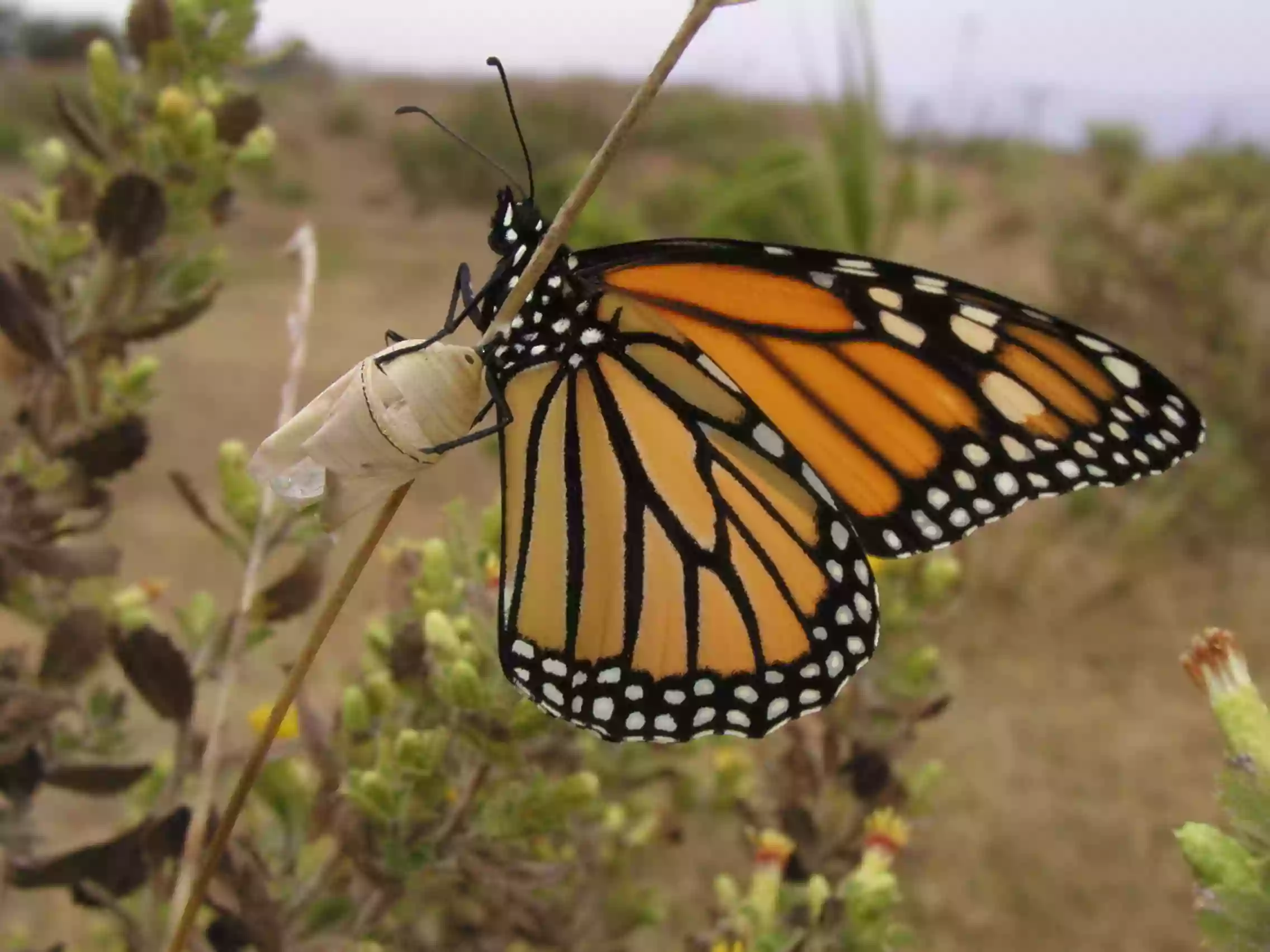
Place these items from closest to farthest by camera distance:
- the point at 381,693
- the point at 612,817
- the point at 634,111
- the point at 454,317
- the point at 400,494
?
1. the point at 634,111
2. the point at 400,494
3. the point at 454,317
4. the point at 381,693
5. the point at 612,817

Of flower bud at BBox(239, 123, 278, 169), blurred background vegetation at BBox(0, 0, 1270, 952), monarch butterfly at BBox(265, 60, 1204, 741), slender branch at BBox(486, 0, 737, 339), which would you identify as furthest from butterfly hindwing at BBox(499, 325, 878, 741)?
slender branch at BBox(486, 0, 737, 339)

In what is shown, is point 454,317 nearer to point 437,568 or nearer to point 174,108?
point 437,568

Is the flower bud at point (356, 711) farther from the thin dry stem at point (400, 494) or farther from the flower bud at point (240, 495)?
the thin dry stem at point (400, 494)

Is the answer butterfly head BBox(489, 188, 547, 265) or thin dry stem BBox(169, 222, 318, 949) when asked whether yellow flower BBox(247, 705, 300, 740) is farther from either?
butterfly head BBox(489, 188, 547, 265)

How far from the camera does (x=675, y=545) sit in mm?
1381

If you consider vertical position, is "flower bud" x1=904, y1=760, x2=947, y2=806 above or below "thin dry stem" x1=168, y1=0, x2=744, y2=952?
below

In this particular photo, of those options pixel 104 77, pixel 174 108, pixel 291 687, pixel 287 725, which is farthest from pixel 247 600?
pixel 104 77

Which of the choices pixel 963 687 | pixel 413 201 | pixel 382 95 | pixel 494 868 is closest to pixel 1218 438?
pixel 963 687

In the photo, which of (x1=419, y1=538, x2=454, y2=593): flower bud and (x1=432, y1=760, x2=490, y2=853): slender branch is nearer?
(x1=432, y1=760, x2=490, y2=853): slender branch

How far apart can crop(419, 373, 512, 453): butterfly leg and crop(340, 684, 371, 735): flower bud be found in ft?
1.11

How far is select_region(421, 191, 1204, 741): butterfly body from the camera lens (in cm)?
124

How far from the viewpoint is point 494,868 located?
1.02 metres

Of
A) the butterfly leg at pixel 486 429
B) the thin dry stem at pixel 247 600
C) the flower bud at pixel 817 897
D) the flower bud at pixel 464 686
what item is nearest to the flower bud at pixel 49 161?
the thin dry stem at pixel 247 600

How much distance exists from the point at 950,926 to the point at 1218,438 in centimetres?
314
